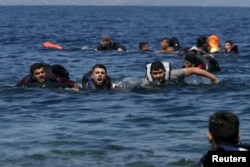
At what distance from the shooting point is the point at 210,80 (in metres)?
16.4

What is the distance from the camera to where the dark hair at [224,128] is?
19.4 ft

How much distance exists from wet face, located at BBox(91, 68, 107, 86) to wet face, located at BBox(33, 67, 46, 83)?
1028 mm

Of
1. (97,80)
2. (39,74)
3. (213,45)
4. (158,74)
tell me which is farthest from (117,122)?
(213,45)

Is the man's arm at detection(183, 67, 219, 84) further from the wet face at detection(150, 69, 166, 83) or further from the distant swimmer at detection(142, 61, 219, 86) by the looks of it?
the wet face at detection(150, 69, 166, 83)

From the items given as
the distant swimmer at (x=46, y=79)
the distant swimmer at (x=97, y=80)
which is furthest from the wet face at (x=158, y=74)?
the distant swimmer at (x=46, y=79)

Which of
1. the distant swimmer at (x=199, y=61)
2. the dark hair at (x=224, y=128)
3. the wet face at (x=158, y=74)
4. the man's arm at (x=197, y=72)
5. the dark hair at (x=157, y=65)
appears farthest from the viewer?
the distant swimmer at (x=199, y=61)

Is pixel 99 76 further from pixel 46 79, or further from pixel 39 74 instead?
pixel 46 79

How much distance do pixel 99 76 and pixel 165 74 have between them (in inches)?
62.5

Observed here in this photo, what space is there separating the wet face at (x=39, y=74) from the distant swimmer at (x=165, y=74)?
2213 mm

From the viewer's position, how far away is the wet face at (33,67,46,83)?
14495 mm

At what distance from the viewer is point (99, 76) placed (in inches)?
569

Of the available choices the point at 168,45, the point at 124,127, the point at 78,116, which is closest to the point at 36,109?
the point at 78,116

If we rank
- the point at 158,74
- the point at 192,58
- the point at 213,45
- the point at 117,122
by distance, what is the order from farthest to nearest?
the point at 213,45
the point at 192,58
the point at 158,74
the point at 117,122

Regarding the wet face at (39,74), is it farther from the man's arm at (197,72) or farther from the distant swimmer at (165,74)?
the man's arm at (197,72)
